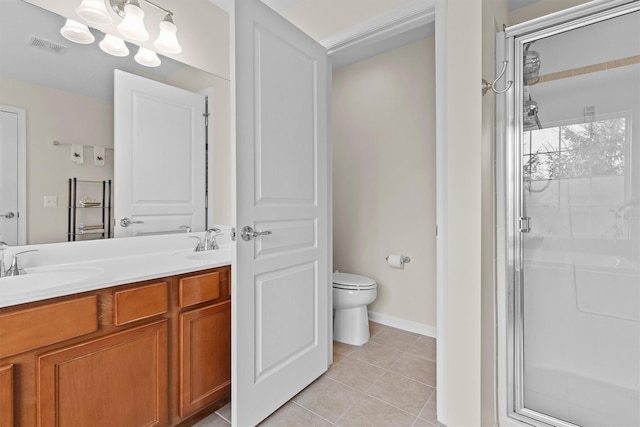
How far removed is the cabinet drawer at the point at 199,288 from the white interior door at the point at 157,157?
56 centimetres

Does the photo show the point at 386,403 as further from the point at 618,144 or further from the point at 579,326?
the point at 618,144

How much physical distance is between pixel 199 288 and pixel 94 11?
4.89 feet

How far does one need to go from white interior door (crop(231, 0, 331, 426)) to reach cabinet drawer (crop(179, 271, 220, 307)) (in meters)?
0.22

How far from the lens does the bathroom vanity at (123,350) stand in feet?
3.22

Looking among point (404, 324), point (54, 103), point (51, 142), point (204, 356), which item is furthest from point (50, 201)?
point (404, 324)

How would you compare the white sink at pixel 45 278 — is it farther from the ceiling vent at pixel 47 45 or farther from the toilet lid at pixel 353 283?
the toilet lid at pixel 353 283

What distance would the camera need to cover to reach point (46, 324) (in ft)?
3.31

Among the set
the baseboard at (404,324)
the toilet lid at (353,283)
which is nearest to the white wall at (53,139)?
the toilet lid at (353,283)

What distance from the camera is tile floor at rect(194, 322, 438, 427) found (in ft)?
5.07

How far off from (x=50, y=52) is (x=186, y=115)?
677mm

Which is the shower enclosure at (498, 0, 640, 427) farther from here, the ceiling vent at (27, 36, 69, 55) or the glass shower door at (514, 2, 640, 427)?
the ceiling vent at (27, 36, 69, 55)

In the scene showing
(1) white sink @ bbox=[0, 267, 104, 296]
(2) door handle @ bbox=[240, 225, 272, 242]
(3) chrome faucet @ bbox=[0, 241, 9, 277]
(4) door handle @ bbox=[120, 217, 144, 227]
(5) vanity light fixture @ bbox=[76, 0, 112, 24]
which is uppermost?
(5) vanity light fixture @ bbox=[76, 0, 112, 24]

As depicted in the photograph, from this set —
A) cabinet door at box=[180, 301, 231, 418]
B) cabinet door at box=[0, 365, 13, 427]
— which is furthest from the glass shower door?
Answer: cabinet door at box=[0, 365, 13, 427]

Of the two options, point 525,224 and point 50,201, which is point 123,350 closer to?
point 50,201
